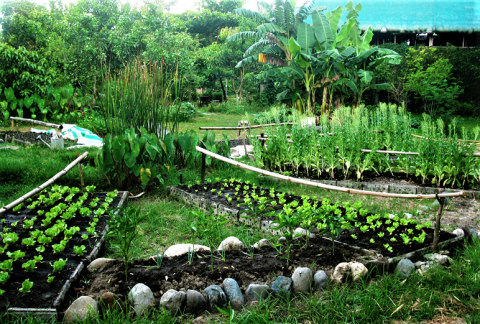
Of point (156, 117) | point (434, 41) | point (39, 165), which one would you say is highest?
point (434, 41)

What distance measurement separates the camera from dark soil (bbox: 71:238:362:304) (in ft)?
7.49

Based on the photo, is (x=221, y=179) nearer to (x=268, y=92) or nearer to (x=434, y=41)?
(x=268, y=92)

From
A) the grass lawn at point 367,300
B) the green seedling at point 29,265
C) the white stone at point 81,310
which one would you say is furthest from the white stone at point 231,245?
the green seedling at point 29,265

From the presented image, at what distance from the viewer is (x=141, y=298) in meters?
2.11

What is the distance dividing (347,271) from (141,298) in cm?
124

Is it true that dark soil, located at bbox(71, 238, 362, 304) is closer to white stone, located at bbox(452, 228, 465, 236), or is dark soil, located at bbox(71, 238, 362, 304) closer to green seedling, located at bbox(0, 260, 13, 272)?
green seedling, located at bbox(0, 260, 13, 272)

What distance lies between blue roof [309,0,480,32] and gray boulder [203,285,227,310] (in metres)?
14.7

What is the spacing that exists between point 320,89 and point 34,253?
35.1 ft

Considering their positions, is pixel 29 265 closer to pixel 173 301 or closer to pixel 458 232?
pixel 173 301

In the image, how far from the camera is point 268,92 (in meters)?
16.5

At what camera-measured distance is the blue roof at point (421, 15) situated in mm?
14430

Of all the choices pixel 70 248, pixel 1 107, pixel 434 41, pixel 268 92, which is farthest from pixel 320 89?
pixel 70 248

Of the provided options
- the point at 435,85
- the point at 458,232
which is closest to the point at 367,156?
the point at 458,232

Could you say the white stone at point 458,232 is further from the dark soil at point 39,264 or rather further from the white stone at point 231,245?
the dark soil at point 39,264
